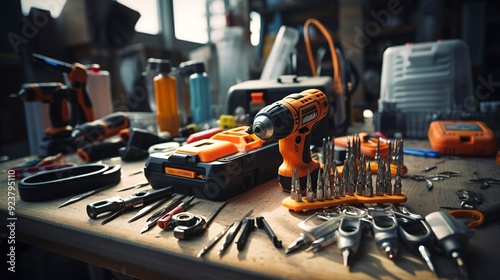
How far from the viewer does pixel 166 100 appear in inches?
44.4

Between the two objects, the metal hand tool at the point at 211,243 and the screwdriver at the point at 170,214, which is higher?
the screwdriver at the point at 170,214

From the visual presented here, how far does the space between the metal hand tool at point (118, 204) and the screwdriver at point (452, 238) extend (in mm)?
423

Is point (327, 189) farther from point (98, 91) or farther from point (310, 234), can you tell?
point (98, 91)

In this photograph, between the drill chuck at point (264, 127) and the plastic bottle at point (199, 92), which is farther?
the plastic bottle at point (199, 92)

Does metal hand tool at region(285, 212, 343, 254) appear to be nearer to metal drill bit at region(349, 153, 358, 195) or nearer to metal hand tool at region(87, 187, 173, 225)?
metal drill bit at region(349, 153, 358, 195)

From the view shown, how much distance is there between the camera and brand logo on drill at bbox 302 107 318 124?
0.52m

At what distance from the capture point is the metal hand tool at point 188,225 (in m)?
0.40

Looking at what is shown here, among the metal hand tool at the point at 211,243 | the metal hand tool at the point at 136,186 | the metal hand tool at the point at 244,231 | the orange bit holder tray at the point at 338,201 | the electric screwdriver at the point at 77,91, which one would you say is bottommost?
the metal hand tool at the point at 211,243

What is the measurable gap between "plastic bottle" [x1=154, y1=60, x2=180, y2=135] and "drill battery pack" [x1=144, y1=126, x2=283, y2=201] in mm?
541

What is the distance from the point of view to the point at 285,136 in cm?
50

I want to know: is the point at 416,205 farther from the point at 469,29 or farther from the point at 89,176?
the point at 469,29

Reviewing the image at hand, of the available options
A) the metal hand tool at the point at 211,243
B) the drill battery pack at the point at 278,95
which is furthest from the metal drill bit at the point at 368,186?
the drill battery pack at the point at 278,95

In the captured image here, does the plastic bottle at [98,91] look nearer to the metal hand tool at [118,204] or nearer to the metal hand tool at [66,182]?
the metal hand tool at [66,182]

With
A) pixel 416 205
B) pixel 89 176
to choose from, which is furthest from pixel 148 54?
pixel 416 205
